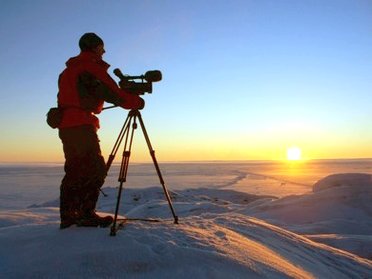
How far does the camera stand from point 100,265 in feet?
11.2

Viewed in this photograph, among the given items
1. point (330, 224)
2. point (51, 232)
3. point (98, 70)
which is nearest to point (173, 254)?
point (51, 232)

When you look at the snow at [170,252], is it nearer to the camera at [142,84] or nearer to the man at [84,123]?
the man at [84,123]

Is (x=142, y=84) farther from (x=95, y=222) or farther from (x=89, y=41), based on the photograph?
(x=95, y=222)

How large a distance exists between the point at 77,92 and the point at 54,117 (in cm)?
40

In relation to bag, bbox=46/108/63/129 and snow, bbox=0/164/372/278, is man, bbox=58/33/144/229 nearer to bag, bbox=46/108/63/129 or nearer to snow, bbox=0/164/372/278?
bag, bbox=46/108/63/129

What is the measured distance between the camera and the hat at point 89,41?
473 cm

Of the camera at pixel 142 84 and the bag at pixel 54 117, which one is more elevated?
the camera at pixel 142 84

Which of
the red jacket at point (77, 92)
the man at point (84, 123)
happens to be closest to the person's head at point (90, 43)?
the man at point (84, 123)

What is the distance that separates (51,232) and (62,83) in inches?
64.6

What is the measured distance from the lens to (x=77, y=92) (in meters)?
4.49

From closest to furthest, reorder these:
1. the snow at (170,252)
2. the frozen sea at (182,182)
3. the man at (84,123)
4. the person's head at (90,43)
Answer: the snow at (170,252) < the man at (84,123) < the person's head at (90,43) < the frozen sea at (182,182)

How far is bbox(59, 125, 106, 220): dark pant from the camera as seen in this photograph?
15.0 ft

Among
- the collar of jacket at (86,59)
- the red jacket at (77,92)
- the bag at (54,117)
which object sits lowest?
the bag at (54,117)

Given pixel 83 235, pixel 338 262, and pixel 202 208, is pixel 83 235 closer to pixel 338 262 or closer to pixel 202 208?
pixel 338 262
